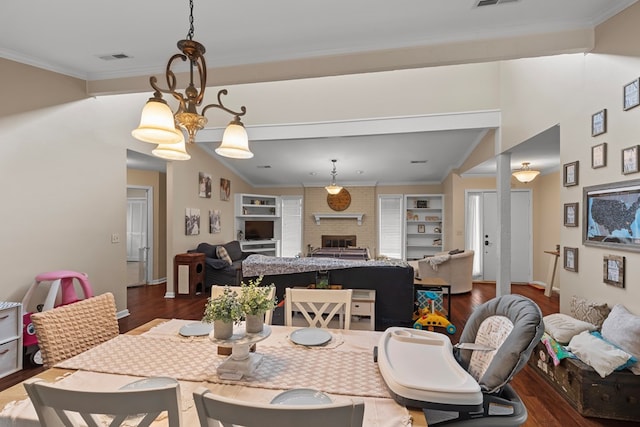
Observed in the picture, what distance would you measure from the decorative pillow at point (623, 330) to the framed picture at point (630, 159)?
3.20 ft

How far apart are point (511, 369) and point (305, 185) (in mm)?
7891

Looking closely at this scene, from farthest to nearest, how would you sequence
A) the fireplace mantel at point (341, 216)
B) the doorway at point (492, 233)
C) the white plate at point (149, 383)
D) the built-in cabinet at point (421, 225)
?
1. the fireplace mantel at point (341, 216)
2. the built-in cabinet at point (421, 225)
3. the doorway at point (492, 233)
4. the white plate at point (149, 383)

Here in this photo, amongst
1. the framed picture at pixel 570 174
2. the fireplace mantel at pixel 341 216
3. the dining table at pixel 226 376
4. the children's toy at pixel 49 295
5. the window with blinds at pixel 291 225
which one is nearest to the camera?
the dining table at pixel 226 376

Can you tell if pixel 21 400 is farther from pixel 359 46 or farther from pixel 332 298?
pixel 359 46

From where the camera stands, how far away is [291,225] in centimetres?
906

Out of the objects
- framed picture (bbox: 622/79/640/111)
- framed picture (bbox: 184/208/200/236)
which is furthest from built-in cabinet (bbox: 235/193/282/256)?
framed picture (bbox: 622/79/640/111)

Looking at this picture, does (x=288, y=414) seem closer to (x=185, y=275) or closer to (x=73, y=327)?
(x=73, y=327)

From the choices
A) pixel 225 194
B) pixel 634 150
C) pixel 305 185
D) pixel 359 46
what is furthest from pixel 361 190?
pixel 634 150

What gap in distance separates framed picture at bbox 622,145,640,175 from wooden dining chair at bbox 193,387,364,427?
2.63 m

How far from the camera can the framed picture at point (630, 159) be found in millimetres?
2180

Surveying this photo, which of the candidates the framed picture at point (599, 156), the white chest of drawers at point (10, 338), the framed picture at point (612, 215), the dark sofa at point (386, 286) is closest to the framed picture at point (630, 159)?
the framed picture at point (612, 215)

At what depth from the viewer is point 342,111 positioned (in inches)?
203

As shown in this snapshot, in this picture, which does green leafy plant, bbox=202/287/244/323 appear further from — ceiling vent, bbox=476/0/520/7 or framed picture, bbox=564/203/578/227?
framed picture, bbox=564/203/578/227

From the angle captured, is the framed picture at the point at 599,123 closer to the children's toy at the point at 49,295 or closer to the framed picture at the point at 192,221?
the children's toy at the point at 49,295
